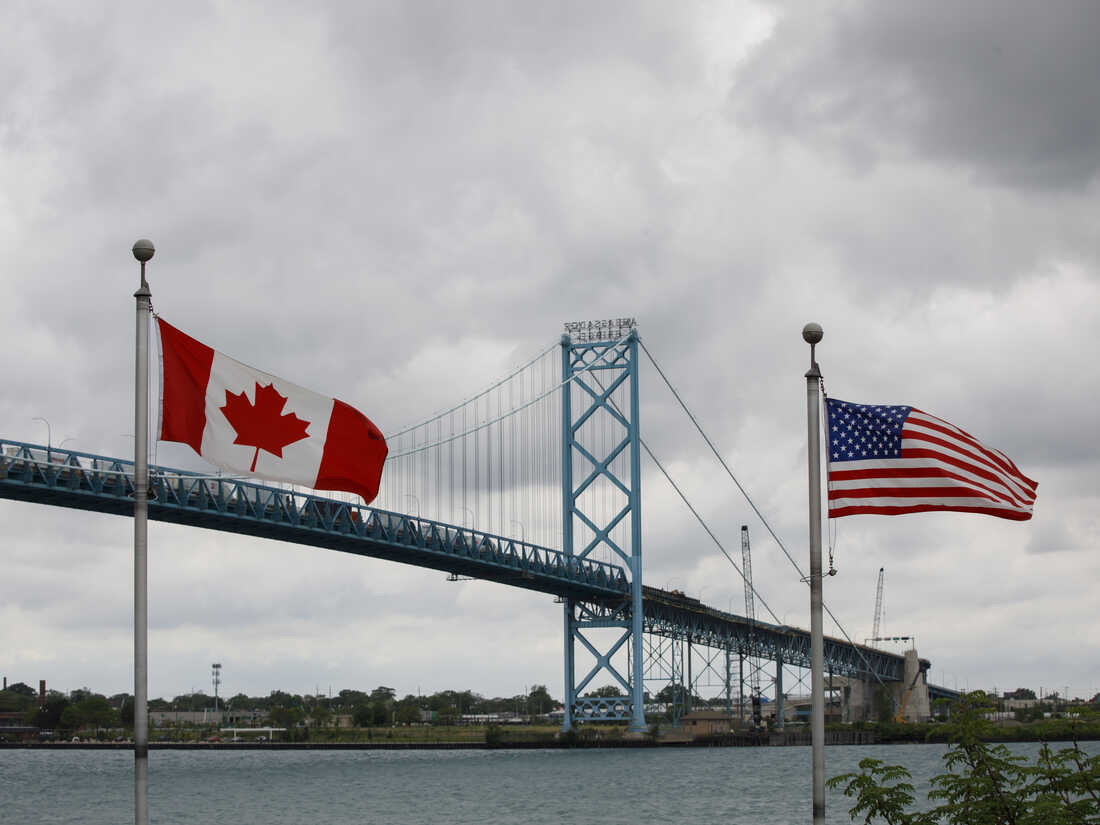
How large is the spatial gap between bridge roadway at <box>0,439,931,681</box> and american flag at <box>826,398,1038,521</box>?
21.0 meters

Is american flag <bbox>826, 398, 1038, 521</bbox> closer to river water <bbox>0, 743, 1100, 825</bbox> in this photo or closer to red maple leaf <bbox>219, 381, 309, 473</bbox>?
red maple leaf <bbox>219, 381, 309, 473</bbox>

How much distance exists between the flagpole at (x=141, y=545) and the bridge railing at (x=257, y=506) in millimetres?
27800

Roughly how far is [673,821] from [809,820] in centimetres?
337

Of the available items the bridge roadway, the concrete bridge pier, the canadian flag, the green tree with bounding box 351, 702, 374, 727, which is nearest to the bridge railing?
the bridge roadway

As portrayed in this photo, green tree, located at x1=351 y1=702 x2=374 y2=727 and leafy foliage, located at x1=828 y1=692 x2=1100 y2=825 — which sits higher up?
leafy foliage, located at x1=828 y1=692 x2=1100 y2=825

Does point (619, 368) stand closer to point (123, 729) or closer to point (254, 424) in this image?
point (254, 424)

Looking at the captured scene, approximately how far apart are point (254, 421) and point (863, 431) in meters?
5.92

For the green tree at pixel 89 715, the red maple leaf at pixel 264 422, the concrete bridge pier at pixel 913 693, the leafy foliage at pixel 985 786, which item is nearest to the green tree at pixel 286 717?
the green tree at pixel 89 715

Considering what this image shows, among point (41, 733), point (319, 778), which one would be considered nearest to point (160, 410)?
point (319, 778)

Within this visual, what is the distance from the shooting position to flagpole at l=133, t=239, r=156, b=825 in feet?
45.0

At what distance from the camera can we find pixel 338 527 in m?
63.3

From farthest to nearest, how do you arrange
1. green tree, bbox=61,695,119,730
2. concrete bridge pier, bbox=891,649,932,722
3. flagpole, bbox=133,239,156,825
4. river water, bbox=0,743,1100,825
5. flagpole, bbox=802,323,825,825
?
green tree, bbox=61,695,119,730 → concrete bridge pier, bbox=891,649,932,722 → river water, bbox=0,743,1100,825 → flagpole, bbox=802,323,825,825 → flagpole, bbox=133,239,156,825

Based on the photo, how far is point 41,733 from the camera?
150 metres

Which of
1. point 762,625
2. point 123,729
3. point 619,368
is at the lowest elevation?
point 123,729
